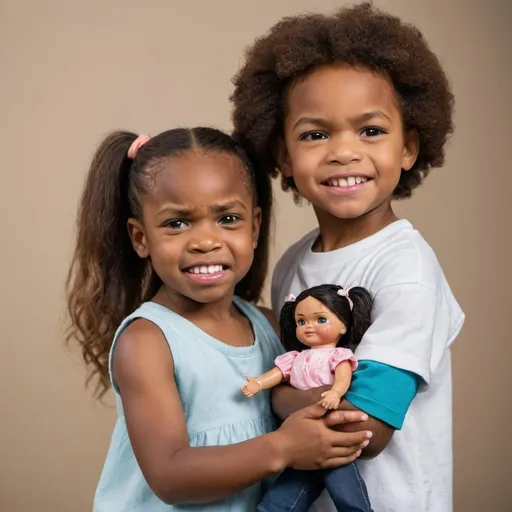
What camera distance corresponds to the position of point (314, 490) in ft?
5.94

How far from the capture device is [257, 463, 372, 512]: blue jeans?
1.74 metres

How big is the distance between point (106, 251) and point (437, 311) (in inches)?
27.6

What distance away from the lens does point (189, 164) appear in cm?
190

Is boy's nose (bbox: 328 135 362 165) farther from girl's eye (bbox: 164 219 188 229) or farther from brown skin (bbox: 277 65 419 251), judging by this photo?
girl's eye (bbox: 164 219 188 229)

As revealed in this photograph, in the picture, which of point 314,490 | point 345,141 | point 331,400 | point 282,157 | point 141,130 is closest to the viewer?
point 331,400

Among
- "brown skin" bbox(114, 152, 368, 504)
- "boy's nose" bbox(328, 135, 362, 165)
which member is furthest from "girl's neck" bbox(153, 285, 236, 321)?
"boy's nose" bbox(328, 135, 362, 165)

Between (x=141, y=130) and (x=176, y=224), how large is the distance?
1.52 meters

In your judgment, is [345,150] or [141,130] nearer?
[345,150]

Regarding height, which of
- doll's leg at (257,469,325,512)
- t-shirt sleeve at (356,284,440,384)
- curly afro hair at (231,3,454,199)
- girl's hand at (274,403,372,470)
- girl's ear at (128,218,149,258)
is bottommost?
doll's leg at (257,469,325,512)

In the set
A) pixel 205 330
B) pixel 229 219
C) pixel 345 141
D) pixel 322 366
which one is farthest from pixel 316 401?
pixel 345 141

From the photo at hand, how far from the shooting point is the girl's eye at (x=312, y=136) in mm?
1957

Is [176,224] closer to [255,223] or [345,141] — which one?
[255,223]

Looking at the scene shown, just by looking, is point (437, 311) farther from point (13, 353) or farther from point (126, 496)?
point (13, 353)

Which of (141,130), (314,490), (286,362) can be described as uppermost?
(141,130)
